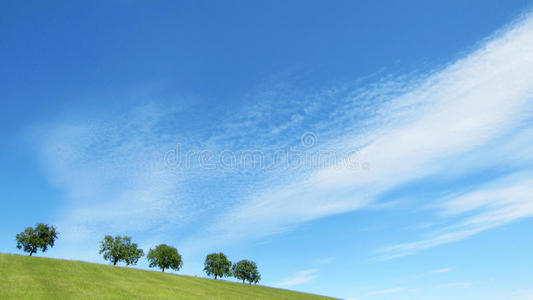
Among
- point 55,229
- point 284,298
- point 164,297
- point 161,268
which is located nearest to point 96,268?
point 164,297

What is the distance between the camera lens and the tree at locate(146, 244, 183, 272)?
8744cm

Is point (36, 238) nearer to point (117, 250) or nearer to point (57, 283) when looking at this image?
point (117, 250)

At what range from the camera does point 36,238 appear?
72.0m

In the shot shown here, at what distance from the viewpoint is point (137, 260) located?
8381cm

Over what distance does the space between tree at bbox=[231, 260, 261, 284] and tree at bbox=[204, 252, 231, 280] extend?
7.49ft

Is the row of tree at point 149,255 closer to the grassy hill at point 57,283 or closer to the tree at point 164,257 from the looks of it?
the tree at point 164,257

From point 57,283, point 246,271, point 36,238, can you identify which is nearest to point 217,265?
point 246,271

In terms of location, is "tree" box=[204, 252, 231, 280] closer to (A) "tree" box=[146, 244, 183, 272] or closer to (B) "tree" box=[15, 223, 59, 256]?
(A) "tree" box=[146, 244, 183, 272]

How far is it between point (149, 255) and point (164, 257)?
405cm

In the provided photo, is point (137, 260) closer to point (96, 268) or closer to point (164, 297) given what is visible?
point (96, 268)

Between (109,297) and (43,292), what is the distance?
5.17 meters

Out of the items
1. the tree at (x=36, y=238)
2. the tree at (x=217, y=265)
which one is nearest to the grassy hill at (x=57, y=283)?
the tree at (x=36, y=238)

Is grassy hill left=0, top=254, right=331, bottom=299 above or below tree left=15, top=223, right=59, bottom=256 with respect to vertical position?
below

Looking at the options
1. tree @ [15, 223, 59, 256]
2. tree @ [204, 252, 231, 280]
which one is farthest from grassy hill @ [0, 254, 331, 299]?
tree @ [204, 252, 231, 280]
